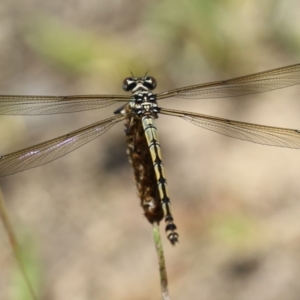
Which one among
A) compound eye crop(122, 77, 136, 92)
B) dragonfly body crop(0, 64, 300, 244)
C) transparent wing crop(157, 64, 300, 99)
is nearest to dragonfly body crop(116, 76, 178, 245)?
dragonfly body crop(0, 64, 300, 244)

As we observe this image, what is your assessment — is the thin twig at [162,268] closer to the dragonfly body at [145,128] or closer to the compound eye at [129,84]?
the dragonfly body at [145,128]

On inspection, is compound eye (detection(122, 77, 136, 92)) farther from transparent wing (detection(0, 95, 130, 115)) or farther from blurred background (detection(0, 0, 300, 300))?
blurred background (detection(0, 0, 300, 300))

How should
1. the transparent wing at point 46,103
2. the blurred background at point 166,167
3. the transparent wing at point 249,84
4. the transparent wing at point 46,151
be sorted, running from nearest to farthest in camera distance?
1. the transparent wing at point 46,151
2. the transparent wing at point 46,103
3. the transparent wing at point 249,84
4. the blurred background at point 166,167

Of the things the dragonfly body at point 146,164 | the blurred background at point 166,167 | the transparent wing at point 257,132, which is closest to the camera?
the dragonfly body at point 146,164

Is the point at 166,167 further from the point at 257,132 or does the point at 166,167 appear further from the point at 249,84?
the point at 257,132

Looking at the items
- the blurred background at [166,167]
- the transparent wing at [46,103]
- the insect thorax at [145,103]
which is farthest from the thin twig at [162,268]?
the transparent wing at [46,103]

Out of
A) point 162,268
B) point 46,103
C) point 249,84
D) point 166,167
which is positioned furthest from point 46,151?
point 166,167
